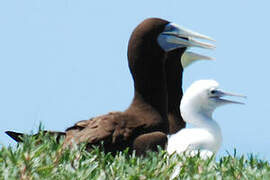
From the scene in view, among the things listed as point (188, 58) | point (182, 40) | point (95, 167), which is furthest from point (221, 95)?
point (95, 167)

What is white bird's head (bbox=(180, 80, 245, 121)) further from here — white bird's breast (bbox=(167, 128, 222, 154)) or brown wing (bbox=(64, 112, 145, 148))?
brown wing (bbox=(64, 112, 145, 148))

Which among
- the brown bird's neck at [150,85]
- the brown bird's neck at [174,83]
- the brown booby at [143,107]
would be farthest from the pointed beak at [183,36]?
the brown bird's neck at [174,83]

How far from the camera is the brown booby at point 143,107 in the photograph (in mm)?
8133

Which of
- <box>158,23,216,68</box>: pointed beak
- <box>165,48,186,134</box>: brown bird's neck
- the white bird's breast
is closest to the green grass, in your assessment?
the white bird's breast

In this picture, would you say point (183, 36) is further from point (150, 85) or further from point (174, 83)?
point (150, 85)

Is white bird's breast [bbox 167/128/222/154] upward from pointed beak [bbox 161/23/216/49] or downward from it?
downward

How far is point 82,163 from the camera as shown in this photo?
5.77 m

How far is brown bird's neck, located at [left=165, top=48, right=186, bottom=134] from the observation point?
1059 cm

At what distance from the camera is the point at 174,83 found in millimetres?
10828

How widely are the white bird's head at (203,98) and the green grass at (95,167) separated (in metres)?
2.56

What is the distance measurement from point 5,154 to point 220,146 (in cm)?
411

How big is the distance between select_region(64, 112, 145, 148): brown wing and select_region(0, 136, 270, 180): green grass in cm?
139

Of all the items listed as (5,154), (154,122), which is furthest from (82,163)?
(154,122)

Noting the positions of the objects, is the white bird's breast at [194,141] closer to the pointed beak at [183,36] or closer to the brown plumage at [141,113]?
the brown plumage at [141,113]
